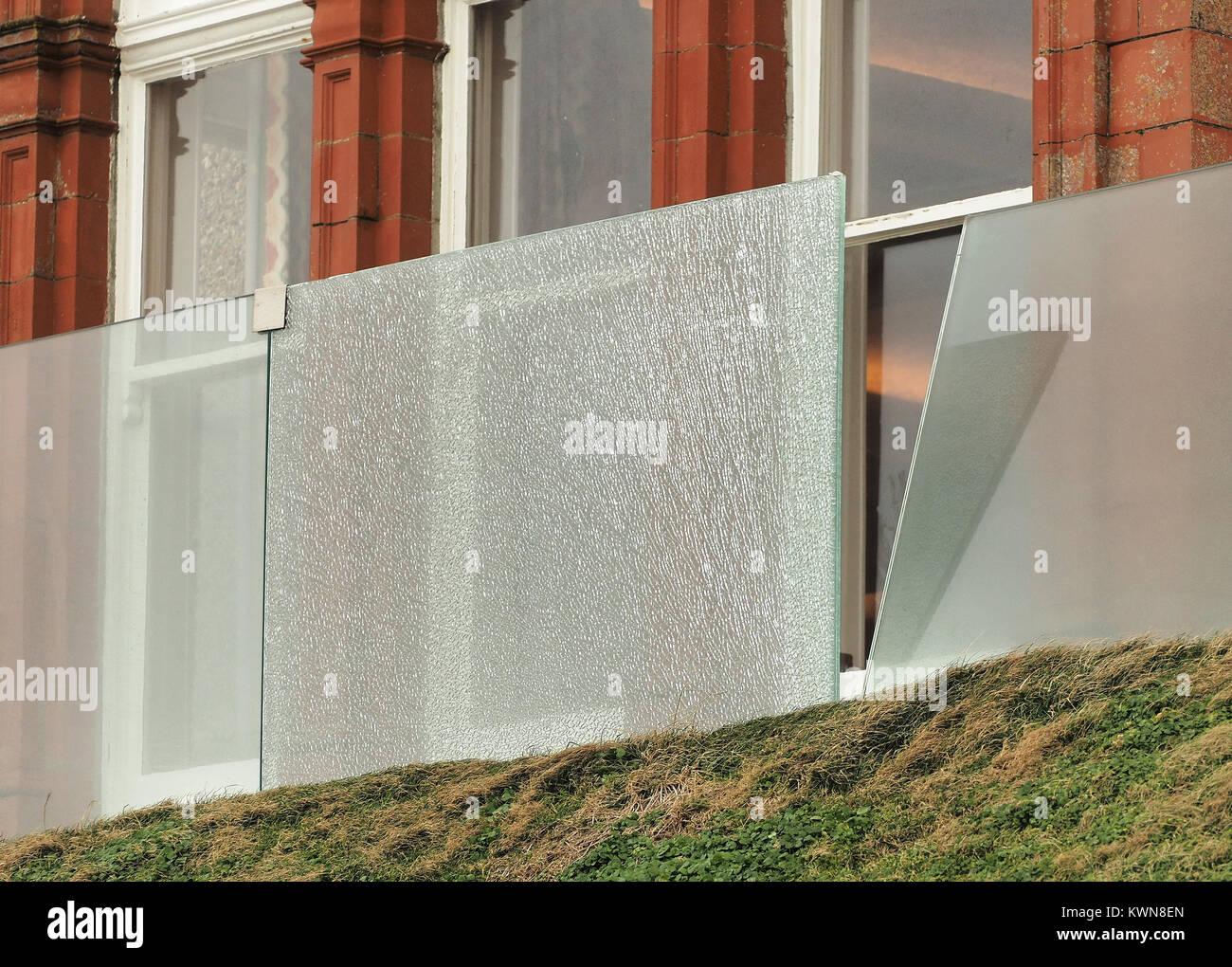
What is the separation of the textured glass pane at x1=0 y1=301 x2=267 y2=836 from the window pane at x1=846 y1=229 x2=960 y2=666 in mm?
2620

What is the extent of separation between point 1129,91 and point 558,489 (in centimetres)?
271

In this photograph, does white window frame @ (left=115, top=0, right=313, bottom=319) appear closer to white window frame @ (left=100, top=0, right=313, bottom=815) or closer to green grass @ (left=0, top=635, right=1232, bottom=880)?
white window frame @ (left=100, top=0, right=313, bottom=815)

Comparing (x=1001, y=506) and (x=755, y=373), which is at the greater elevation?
(x=755, y=373)

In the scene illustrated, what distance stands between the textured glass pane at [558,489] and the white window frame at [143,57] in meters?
3.91

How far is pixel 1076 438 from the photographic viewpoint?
632 centimetres

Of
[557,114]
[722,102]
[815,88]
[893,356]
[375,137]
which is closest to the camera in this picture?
[893,356]

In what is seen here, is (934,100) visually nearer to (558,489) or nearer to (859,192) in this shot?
(859,192)

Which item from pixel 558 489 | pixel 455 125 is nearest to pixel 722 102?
pixel 455 125

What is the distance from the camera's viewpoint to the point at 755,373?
6875mm
